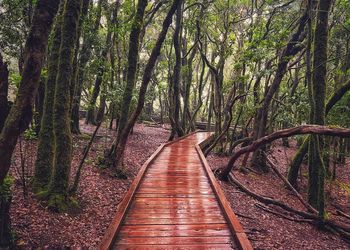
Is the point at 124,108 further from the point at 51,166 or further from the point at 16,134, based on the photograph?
the point at 16,134

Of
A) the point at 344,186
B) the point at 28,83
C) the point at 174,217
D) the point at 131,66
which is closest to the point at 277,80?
the point at 131,66

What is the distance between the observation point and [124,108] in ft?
32.9

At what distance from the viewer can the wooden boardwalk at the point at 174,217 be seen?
4.63 meters

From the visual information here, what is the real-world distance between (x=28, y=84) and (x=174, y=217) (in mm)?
3696

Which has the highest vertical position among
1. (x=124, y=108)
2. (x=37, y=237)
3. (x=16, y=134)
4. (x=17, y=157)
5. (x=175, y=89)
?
(x=175, y=89)

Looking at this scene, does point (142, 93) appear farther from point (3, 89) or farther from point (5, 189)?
point (5, 189)

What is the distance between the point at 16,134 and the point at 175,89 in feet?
43.1

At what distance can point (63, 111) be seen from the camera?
21.4ft

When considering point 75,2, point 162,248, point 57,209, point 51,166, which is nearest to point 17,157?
point 51,166

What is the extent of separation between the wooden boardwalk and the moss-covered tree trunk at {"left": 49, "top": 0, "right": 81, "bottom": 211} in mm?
1665

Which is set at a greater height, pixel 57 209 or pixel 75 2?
pixel 75 2

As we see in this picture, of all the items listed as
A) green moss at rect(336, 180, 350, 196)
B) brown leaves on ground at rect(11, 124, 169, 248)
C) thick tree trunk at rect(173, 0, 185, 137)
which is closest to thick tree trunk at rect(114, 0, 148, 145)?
brown leaves on ground at rect(11, 124, 169, 248)

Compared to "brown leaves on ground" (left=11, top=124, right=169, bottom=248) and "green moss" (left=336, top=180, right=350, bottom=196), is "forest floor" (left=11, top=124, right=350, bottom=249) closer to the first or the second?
"brown leaves on ground" (left=11, top=124, right=169, bottom=248)

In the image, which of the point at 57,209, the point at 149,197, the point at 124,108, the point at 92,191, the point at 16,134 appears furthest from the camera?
the point at 124,108
